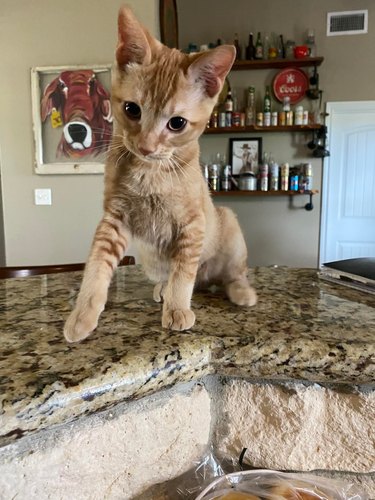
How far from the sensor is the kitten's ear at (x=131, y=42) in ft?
2.28

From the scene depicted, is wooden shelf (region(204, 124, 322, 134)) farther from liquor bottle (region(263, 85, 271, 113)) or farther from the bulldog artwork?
the bulldog artwork

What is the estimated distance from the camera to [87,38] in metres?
2.49

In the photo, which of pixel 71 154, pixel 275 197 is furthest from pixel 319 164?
pixel 71 154

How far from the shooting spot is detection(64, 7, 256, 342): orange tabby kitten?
0.71 m

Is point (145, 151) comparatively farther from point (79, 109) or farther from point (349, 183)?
point (349, 183)

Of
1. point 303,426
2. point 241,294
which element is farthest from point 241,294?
point 303,426

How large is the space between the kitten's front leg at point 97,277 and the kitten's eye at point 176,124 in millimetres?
204

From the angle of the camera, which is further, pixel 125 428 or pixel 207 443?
pixel 207 443

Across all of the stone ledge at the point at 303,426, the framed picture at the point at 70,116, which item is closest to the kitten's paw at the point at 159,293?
the stone ledge at the point at 303,426

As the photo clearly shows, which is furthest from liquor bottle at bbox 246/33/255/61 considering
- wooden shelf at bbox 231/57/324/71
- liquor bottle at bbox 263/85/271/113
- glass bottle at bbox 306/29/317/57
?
glass bottle at bbox 306/29/317/57

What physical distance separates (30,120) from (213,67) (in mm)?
2214

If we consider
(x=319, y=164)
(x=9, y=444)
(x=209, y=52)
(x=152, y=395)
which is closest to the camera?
(x=9, y=444)

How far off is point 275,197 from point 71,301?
321 centimetres

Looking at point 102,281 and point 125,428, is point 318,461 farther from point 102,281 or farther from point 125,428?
point 102,281
